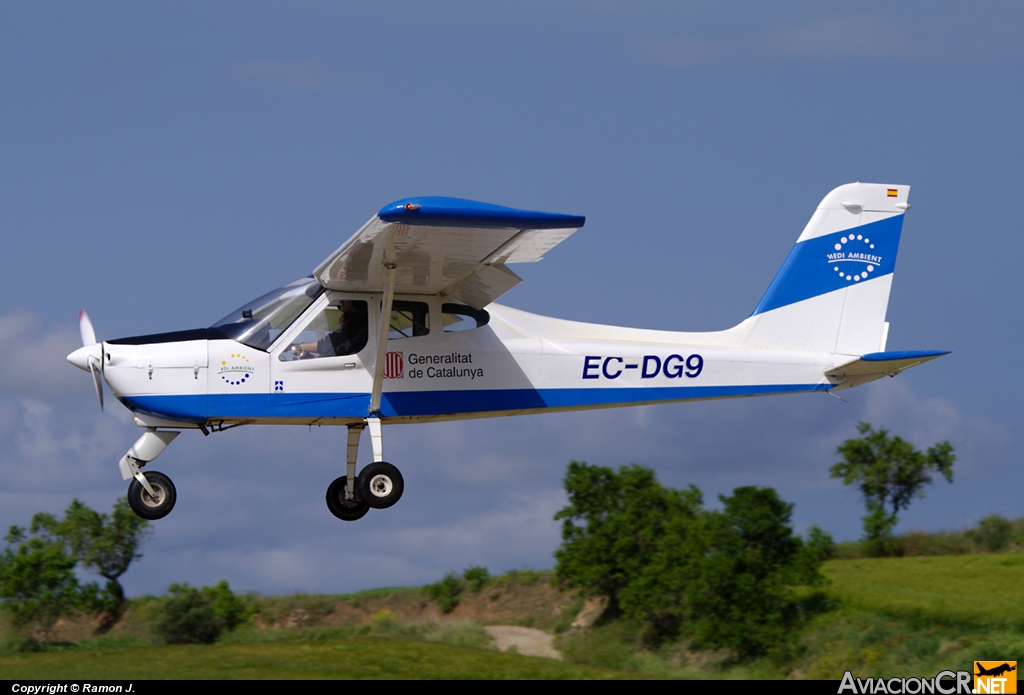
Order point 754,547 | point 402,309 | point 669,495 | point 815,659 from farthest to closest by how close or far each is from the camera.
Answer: point 669,495 → point 754,547 → point 815,659 → point 402,309

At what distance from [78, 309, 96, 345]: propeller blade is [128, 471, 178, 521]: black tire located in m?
1.63

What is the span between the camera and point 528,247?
12125 millimetres

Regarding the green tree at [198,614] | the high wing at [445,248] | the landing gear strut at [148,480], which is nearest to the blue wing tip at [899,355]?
the high wing at [445,248]

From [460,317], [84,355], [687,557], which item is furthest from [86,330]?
[687,557]

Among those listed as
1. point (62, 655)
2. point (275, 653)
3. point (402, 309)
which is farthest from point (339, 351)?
point (62, 655)

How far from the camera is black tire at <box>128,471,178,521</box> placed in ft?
40.5

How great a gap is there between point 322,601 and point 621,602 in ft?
27.4

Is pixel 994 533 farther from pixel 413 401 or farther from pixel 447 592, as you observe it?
pixel 413 401

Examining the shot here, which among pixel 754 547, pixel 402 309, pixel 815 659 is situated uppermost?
Result: pixel 402 309

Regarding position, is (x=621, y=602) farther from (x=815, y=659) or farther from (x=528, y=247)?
(x=528, y=247)

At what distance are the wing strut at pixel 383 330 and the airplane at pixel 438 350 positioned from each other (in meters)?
0.02

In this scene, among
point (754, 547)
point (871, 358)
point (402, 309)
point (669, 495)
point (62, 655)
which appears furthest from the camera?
point (669, 495)

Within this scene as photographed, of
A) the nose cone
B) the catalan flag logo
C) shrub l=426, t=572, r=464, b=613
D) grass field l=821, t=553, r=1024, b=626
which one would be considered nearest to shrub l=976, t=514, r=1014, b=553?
grass field l=821, t=553, r=1024, b=626

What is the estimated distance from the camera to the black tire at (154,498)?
40.5 feet
